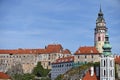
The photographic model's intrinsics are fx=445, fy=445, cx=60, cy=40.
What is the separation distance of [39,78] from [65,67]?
4.77 m

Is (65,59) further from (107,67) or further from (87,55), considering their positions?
(107,67)

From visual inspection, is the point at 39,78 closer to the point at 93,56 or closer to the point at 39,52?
the point at 93,56

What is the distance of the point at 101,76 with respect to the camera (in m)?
48.0

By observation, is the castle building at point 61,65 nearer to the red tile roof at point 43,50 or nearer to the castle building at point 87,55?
the castle building at point 87,55

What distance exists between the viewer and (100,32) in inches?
2849

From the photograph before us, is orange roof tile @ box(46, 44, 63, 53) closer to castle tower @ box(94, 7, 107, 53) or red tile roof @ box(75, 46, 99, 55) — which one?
castle tower @ box(94, 7, 107, 53)

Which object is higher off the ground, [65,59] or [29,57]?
[29,57]

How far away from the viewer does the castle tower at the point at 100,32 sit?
71312mm

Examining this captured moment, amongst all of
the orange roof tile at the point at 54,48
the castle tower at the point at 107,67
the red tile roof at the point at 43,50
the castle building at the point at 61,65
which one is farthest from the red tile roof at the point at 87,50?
the castle tower at the point at 107,67

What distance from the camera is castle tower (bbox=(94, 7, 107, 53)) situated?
71312 millimetres

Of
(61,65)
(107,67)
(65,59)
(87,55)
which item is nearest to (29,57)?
(61,65)

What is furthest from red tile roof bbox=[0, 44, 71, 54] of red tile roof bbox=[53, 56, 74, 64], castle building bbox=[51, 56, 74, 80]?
red tile roof bbox=[53, 56, 74, 64]

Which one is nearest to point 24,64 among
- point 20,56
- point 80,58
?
point 20,56

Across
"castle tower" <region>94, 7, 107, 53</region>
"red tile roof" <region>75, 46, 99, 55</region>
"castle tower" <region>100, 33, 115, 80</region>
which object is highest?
"castle tower" <region>94, 7, 107, 53</region>
